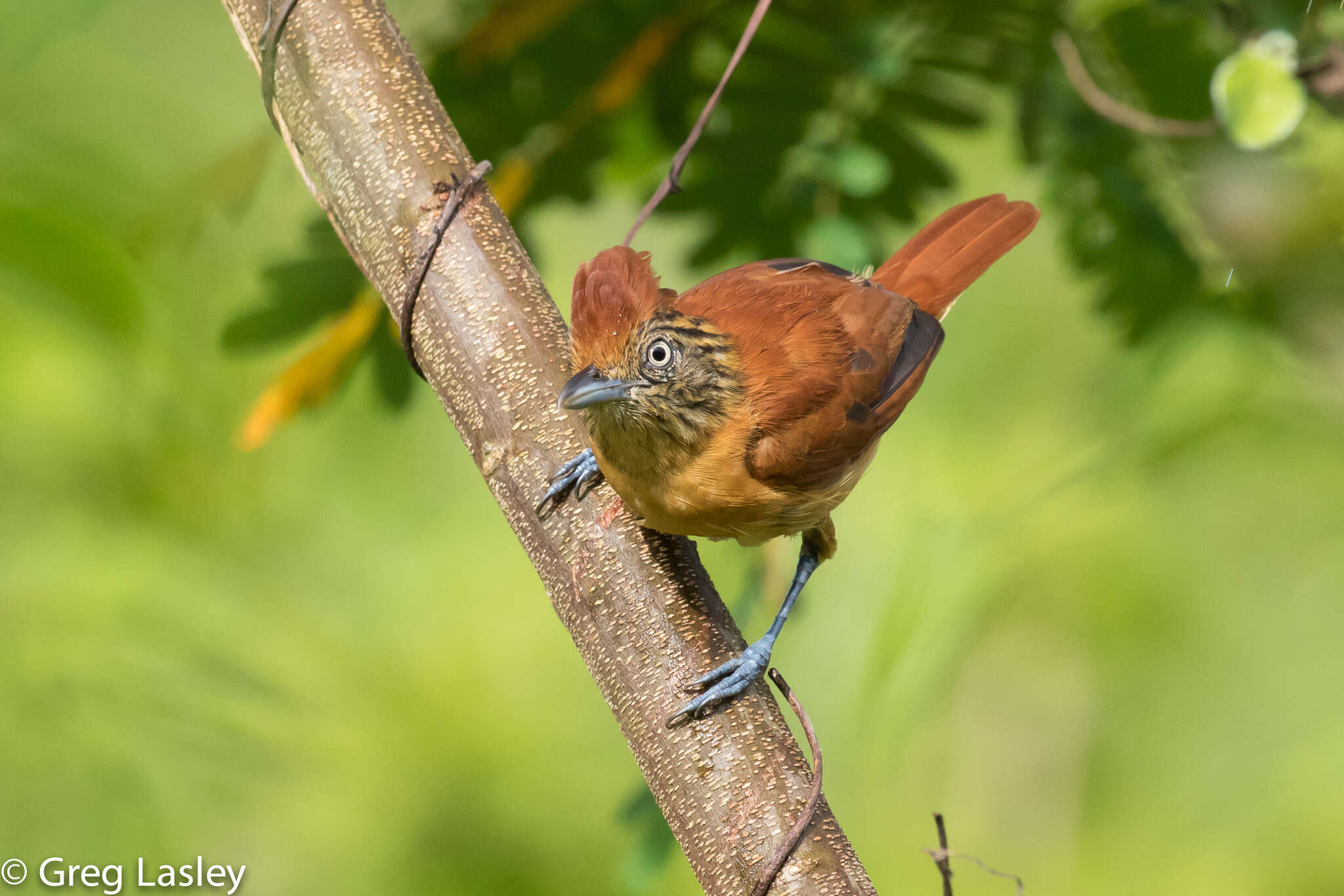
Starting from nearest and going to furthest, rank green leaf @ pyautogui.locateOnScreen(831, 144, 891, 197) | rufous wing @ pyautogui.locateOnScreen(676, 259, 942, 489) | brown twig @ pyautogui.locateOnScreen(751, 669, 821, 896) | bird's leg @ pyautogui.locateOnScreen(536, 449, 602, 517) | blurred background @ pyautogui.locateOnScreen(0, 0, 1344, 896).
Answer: brown twig @ pyautogui.locateOnScreen(751, 669, 821, 896)
bird's leg @ pyautogui.locateOnScreen(536, 449, 602, 517)
rufous wing @ pyautogui.locateOnScreen(676, 259, 942, 489)
green leaf @ pyautogui.locateOnScreen(831, 144, 891, 197)
blurred background @ pyautogui.locateOnScreen(0, 0, 1344, 896)

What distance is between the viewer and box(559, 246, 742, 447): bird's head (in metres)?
1.25

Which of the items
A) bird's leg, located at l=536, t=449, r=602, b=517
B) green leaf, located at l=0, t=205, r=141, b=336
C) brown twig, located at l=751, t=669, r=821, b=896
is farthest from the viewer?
green leaf, located at l=0, t=205, r=141, b=336

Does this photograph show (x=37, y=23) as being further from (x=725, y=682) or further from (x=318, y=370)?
(x=725, y=682)

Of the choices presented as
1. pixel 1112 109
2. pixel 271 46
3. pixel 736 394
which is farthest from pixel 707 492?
pixel 1112 109

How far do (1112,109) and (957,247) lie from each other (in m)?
0.34

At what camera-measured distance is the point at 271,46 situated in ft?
4.50

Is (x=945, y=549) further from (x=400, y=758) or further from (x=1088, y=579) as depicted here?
(x=400, y=758)

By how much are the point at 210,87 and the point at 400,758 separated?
1820 millimetres

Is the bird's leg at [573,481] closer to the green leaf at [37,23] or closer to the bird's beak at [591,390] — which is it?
the bird's beak at [591,390]

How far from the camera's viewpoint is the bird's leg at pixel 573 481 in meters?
1.23

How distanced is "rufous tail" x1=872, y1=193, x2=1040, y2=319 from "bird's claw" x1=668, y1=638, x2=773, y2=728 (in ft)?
2.55

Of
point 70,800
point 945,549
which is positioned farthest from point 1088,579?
point 70,800

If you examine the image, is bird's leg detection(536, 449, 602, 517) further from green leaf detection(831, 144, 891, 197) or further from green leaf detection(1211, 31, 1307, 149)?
green leaf detection(1211, 31, 1307, 149)

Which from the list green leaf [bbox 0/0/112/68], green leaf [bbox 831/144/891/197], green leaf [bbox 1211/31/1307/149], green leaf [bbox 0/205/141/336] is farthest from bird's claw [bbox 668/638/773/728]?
green leaf [bbox 0/205/141/336]
